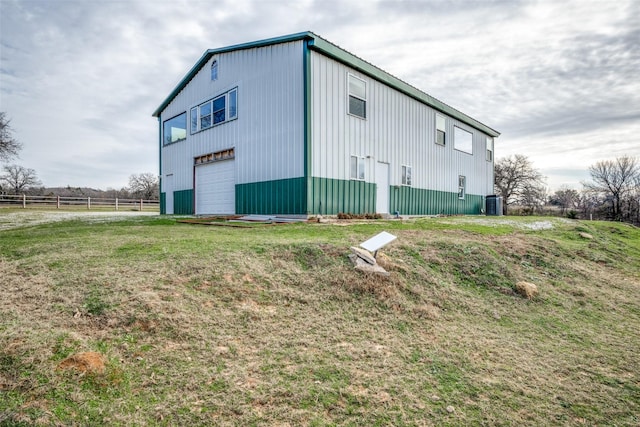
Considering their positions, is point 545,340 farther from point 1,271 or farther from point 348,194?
point 348,194

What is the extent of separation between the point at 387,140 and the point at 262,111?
5.03 metres

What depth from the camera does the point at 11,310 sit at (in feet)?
9.07

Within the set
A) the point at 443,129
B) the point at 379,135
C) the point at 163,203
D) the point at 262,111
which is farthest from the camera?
the point at 163,203

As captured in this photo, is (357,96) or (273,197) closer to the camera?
(273,197)

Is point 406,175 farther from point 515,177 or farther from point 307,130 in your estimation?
point 515,177

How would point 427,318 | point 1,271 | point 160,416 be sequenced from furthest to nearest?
point 1,271 < point 427,318 < point 160,416

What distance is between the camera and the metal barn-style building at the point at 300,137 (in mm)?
10453

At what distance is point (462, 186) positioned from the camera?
61.2 ft

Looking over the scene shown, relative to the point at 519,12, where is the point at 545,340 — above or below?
below

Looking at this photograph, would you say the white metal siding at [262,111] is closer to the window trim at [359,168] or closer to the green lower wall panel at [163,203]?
the window trim at [359,168]

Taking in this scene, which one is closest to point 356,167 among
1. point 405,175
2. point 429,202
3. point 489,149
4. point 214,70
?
point 405,175

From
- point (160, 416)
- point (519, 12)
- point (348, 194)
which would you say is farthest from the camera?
point (348, 194)

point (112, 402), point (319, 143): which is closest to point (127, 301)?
point (112, 402)

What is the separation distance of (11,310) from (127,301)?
0.88 metres
